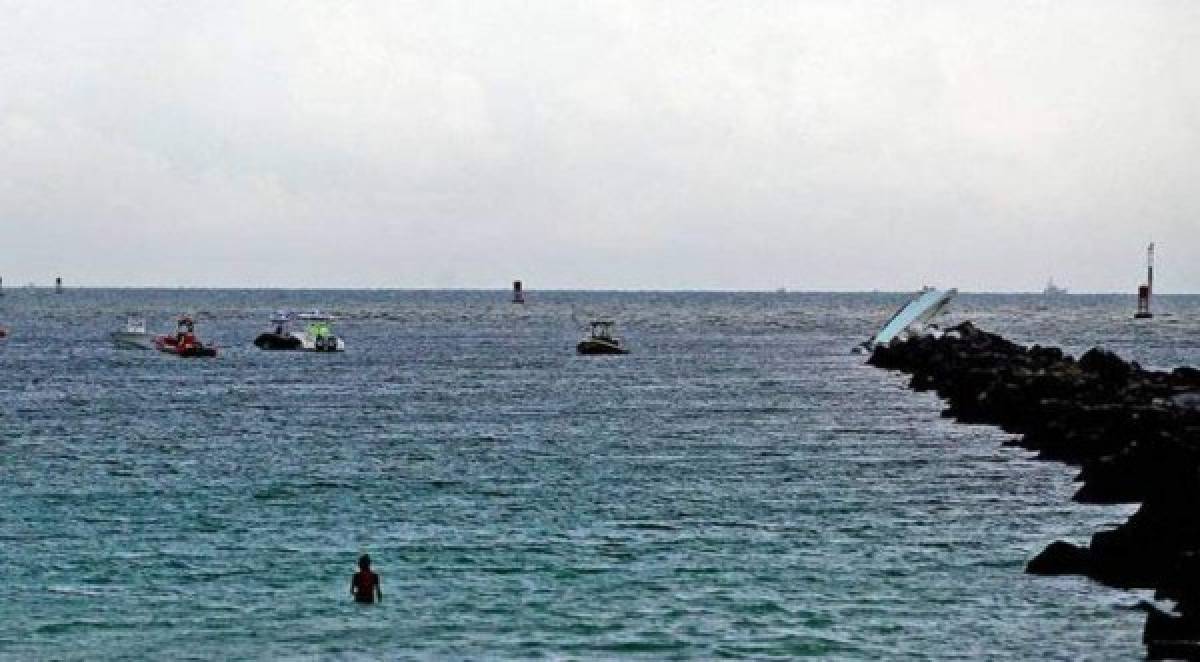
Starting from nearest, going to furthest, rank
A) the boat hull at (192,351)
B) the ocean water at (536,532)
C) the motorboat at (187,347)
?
the ocean water at (536,532), the boat hull at (192,351), the motorboat at (187,347)

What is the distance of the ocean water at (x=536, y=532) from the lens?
105 ft

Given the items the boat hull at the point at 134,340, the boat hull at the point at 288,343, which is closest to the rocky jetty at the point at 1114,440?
the boat hull at the point at 288,343

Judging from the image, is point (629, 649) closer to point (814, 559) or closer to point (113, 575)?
point (814, 559)

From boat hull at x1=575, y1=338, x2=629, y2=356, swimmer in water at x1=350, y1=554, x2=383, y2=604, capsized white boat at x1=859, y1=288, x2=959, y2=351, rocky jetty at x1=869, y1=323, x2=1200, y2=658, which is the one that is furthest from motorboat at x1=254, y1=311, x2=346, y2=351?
swimmer in water at x1=350, y1=554, x2=383, y2=604

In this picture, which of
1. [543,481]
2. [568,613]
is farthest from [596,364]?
[568,613]

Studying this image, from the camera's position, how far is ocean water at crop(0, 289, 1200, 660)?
3189 cm

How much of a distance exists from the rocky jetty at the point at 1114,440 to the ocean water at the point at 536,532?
956 millimetres

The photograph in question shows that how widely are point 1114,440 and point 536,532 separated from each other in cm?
2109

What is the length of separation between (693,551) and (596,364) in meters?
88.8

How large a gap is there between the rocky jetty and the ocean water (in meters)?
0.96

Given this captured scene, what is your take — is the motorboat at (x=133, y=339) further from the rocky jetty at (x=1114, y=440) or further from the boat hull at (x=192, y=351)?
the rocky jetty at (x=1114, y=440)

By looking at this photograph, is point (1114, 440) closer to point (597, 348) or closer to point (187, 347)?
point (597, 348)

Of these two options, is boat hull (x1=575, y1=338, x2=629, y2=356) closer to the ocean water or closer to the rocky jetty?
the rocky jetty

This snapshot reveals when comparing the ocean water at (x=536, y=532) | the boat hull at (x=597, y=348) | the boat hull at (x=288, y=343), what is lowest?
the ocean water at (x=536, y=532)
